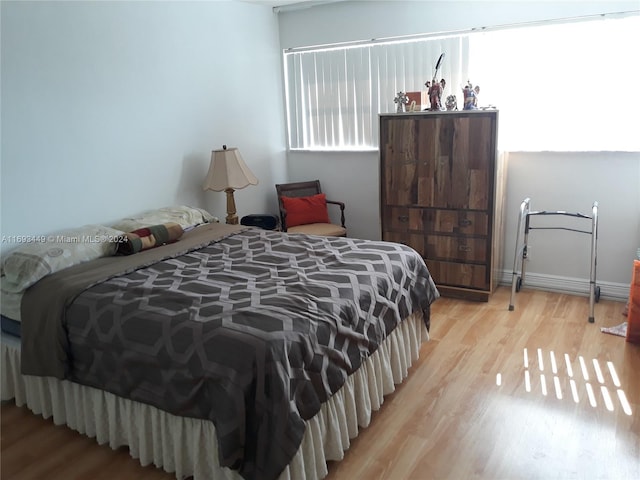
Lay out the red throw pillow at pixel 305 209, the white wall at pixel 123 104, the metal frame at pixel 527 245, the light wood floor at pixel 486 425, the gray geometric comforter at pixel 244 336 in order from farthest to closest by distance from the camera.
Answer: the red throw pillow at pixel 305 209 < the metal frame at pixel 527 245 < the white wall at pixel 123 104 < the light wood floor at pixel 486 425 < the gray geometric comforter at pixel 244 336

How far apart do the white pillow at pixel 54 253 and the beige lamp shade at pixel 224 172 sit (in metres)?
0.99

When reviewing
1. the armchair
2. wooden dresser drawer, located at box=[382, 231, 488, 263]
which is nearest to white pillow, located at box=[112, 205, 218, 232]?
the armchair

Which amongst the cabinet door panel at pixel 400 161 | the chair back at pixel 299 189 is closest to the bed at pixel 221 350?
the cabinet door panel at pixel 400 161

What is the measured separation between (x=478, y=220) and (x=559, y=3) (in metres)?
1.62

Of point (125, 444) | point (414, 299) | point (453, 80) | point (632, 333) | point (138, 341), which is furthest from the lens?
point (453, 80)

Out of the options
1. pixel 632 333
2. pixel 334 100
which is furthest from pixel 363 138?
pixel 632 333

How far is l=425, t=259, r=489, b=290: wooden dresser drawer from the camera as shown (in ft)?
12.7

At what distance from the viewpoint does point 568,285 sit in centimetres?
403

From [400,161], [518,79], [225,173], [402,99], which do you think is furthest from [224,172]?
[518,79]

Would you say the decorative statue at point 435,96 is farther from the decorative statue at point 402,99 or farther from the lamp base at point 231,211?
the lamp base at point 231,211

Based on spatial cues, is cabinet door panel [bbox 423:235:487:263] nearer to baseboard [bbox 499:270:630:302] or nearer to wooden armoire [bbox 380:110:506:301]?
wooden armoire [bbox 380:110:506:301]

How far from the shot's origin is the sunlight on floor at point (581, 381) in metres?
2.58

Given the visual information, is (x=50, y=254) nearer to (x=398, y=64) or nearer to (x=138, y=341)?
(x=138, y=341)

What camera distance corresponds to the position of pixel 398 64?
14.4 ft
